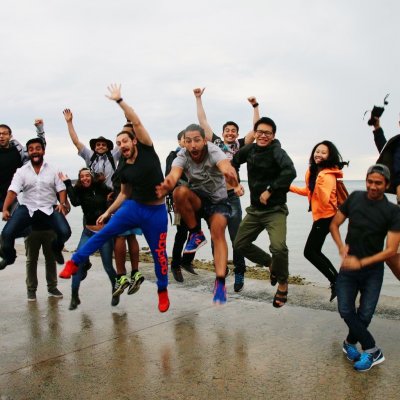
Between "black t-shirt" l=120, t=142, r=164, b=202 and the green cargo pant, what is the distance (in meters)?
1.31

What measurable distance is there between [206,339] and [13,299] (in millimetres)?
3510

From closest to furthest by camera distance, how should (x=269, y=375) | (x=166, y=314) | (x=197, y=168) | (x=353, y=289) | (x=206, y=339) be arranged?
(x=269, y=375) < (x=353, y=289) < (x=206, y=339) < (x=197, y=168) < (x=166, y=314)

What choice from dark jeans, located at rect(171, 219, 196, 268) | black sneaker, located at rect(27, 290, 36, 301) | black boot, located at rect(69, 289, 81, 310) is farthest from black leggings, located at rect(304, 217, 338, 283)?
black sneaker, located at rect(27, 290, 36, 301)

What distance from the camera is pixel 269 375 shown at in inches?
173

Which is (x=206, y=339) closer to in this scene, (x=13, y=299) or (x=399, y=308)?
(x=399, y=308)

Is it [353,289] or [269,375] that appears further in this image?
[353,289]

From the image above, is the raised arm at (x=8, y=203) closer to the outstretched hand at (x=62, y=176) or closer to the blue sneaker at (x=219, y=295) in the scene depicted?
the outstretched hand at (x=62, y=176)

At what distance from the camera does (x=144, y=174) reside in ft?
18.6

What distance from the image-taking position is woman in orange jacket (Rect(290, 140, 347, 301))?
20.6 ft

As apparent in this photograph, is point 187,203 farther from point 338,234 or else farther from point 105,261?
point 338,234

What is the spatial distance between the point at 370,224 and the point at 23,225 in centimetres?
479

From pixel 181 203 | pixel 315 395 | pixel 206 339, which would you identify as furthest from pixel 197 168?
pixel 315 395

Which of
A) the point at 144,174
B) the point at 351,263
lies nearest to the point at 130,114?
the point at 144,174

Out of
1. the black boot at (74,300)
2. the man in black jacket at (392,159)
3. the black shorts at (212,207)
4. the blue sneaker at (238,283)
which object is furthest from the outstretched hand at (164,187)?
the man in black jacket at (392,159)
